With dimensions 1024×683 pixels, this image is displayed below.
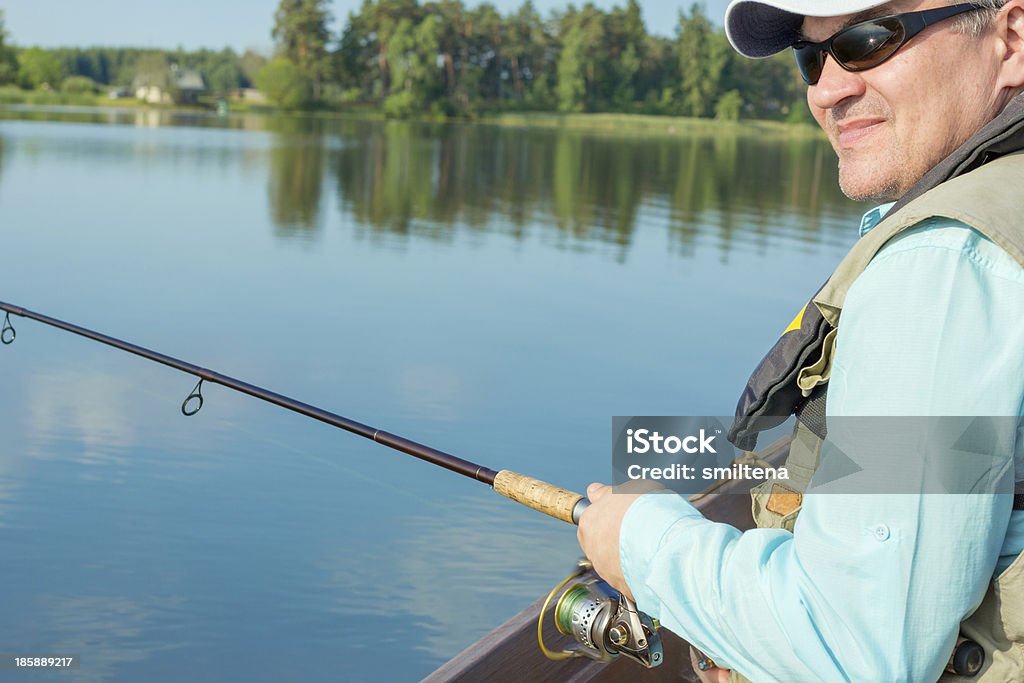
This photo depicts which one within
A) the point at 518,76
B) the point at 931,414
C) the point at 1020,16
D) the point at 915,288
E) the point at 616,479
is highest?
the point at 518,76

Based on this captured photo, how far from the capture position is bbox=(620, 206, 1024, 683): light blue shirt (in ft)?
2.85

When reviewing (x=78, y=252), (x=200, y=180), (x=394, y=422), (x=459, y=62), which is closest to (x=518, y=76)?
(x=459, y=62)

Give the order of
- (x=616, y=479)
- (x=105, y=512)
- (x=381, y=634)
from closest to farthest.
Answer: (x=616, y=479) < (x=381, y=634) < (x=105, y=512)

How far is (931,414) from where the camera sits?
2.88ft

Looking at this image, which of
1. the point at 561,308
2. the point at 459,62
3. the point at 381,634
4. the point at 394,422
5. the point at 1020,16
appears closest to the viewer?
the point at 1020,16

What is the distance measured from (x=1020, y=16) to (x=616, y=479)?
2.44ft

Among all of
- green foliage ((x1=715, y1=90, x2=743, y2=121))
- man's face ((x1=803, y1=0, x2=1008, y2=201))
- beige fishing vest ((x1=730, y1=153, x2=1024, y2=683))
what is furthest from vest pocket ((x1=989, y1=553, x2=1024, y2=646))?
green foliage ((x1=715, y1=90, x2=743, y2=121))

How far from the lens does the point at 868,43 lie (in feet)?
3.72

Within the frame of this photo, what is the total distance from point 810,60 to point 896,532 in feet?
2.17

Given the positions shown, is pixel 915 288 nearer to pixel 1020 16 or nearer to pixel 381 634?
pixel 1020 16

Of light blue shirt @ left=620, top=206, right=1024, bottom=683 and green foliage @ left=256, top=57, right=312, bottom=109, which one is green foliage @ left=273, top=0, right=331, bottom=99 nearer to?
green foliage @ left=256, top=57, right=312, bottom=109

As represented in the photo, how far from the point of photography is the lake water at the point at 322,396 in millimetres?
3688

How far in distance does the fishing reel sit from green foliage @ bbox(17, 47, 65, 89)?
80.0 metres

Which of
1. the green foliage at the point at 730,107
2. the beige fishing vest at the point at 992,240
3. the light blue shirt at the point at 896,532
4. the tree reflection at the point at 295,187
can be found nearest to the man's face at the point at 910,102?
the beige fishing vest at the point at 992,240
